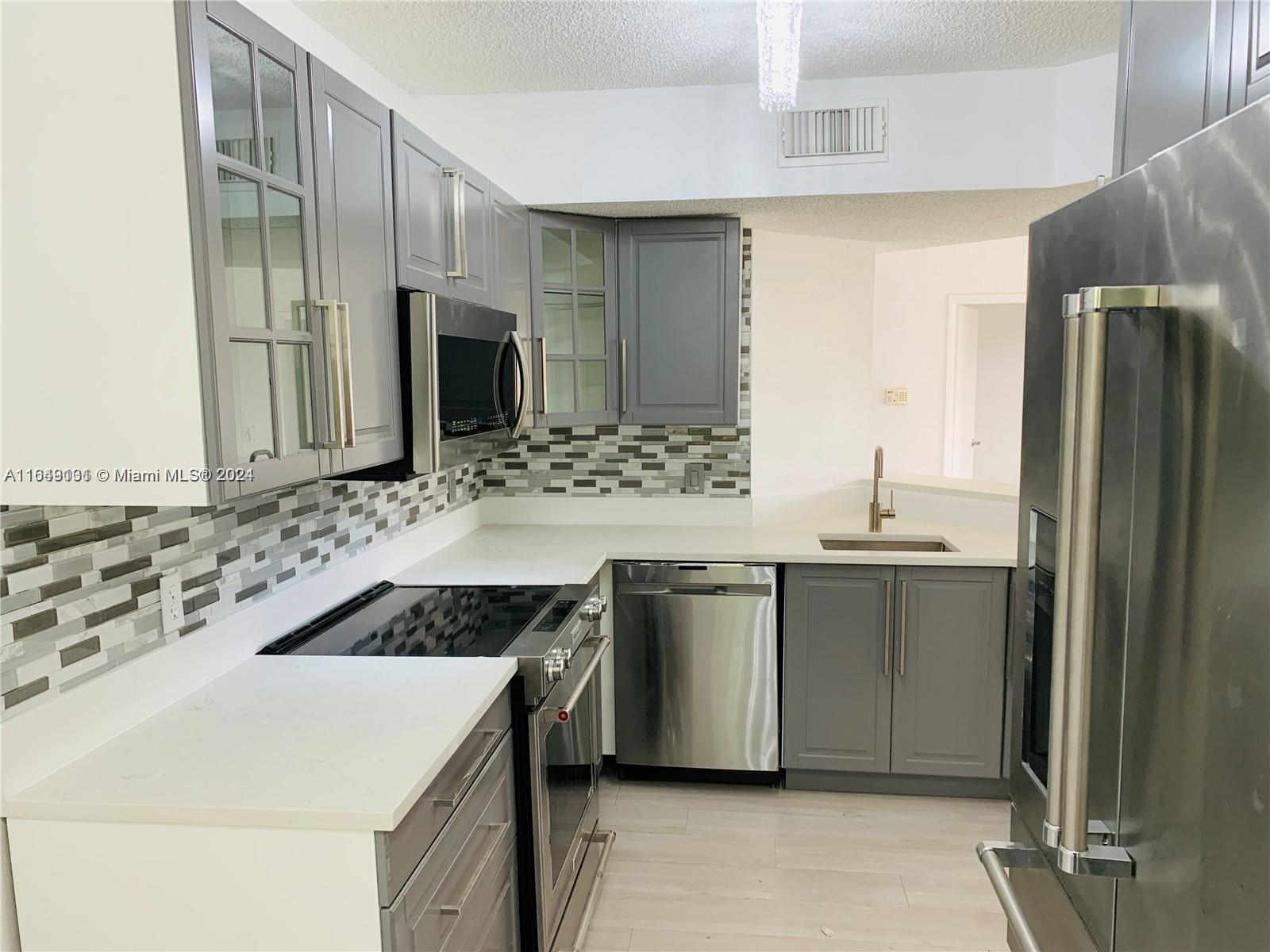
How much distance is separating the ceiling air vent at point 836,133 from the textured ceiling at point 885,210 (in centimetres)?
13

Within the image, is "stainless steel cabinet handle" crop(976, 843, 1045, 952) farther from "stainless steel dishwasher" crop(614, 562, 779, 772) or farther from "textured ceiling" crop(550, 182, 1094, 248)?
"textured ceiling" crop(550, 182, 1094, 248)

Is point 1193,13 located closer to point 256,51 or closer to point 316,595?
point 256,51

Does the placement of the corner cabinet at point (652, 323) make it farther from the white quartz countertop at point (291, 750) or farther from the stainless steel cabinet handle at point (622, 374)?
the white quartz countertop at point (291, 750)

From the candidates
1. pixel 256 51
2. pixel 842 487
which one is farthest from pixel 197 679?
pixel 842 487

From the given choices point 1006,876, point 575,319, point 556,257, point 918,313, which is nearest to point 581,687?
point 1006,876

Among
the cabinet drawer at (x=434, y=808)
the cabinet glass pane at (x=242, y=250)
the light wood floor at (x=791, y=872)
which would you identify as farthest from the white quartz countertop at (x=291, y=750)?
the light wood floor at (x=791, y=872)

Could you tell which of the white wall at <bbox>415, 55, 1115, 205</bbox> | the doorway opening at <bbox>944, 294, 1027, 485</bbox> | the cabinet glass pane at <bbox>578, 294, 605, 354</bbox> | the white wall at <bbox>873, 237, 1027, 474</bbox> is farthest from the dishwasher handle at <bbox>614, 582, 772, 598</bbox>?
→ the doorway opening at <bbox>944, 294, 1027, 485</bbox>

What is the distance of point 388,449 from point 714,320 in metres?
1.67

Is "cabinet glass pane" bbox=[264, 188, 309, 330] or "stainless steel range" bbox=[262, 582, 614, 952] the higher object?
"cabinet glass pane" bbox=[264, 188, 309, 330]

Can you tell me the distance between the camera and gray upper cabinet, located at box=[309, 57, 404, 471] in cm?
159

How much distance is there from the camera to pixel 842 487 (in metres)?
3.82

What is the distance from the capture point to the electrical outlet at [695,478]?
140 inches

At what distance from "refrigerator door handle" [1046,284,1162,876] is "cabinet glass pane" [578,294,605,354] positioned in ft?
7.92

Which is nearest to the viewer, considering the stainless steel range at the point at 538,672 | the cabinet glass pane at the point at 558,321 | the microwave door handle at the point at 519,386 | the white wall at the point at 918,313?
the stainless steel range at the point at 538,672
